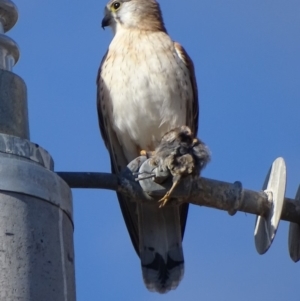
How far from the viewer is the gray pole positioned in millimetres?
2490

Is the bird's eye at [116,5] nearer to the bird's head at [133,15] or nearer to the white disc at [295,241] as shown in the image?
the bird's head at [133,15]

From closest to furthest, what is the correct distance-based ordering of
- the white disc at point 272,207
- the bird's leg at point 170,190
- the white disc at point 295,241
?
the bird's leg at point 170,190 → the white disc at point 272,207 → the white disc at point 295,241

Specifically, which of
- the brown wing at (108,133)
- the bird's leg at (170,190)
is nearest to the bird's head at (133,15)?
the brown wing at (108,133)

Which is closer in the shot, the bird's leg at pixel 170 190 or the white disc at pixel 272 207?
the bird's leg at pixel 170 190

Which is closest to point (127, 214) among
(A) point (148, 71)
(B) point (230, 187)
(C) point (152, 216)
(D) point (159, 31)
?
(C) point (152, 216)

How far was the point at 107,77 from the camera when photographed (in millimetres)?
6570

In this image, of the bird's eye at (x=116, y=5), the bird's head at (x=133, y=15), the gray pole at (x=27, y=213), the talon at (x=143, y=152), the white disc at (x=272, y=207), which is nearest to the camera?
the gray pole at (x=27, y=213)

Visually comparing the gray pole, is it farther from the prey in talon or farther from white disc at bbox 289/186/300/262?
white disc at bbox 289/186/300/262

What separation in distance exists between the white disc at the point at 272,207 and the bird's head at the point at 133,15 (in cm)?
298

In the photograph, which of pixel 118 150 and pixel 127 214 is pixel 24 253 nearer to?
pixel 127 214

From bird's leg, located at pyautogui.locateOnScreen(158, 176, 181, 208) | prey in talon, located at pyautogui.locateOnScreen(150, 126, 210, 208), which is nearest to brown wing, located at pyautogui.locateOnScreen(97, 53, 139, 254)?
prey in talon, located at pyautogui.locateOnScreen(150, 126, 210, 208)

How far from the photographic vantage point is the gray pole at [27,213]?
2.49 metres

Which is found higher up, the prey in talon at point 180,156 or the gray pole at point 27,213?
the prey in talon at point 180,156

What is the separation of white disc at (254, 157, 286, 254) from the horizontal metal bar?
0.12 feet
